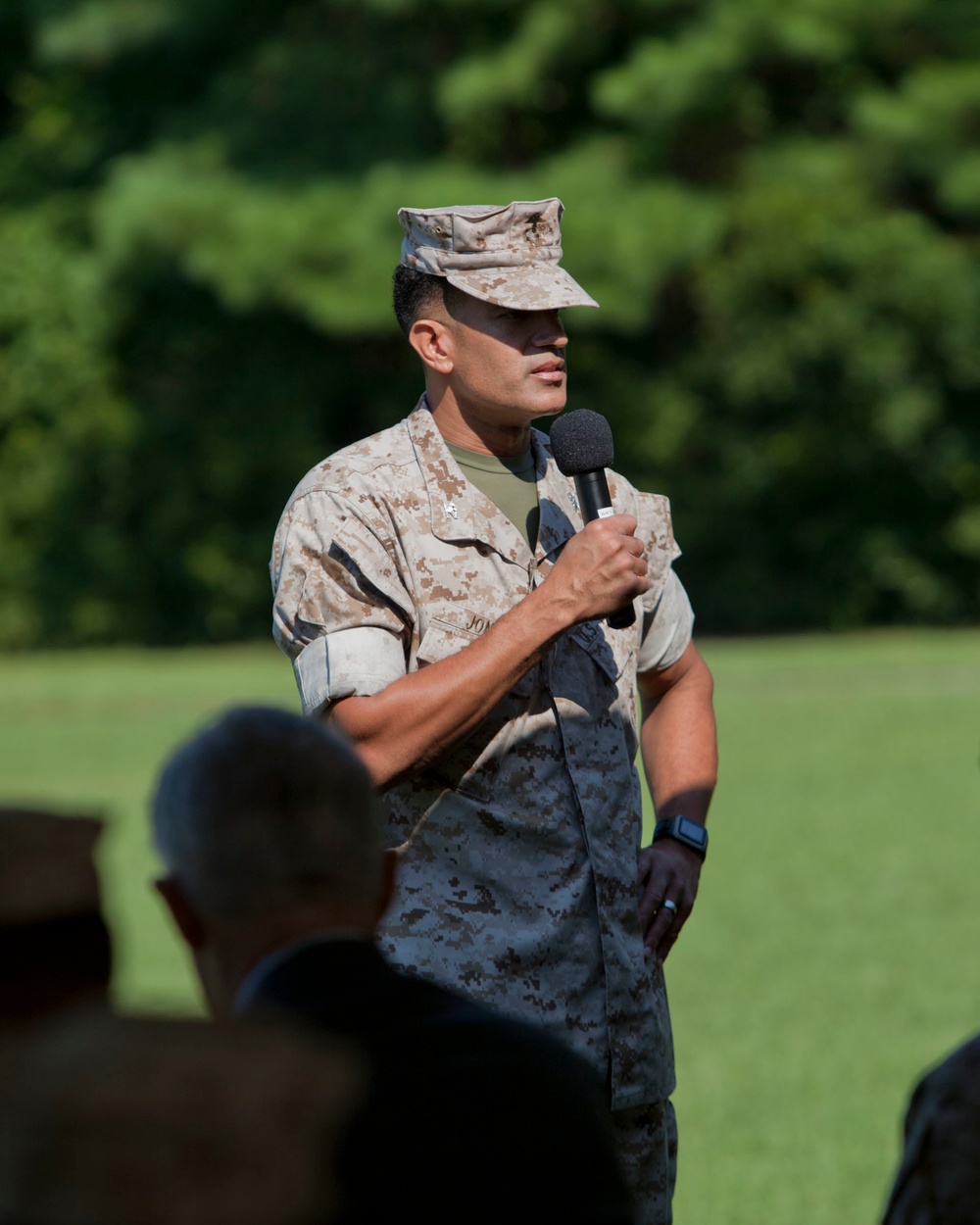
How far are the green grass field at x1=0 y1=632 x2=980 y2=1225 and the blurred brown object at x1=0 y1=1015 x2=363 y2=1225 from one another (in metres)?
0.55

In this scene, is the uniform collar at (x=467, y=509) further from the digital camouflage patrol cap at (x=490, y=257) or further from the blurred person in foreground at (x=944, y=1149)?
the blurred person in foreground at (x=944, y=1149)

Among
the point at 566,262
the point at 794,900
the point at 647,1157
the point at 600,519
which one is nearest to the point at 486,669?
the point at 600,519

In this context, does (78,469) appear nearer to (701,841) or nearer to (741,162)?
(741,162)

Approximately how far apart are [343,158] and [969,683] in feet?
41.0

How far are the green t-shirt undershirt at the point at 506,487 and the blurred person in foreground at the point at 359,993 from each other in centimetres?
139

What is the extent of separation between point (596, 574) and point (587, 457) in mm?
362

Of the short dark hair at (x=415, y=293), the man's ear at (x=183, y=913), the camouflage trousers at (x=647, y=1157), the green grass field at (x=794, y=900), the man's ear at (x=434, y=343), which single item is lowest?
the green grass field at (x=794, y=900)

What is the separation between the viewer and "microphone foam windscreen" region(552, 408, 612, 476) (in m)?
3.21

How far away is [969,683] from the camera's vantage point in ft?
63.8

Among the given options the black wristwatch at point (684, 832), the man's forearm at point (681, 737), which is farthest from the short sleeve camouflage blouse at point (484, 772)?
the man's forearm at point (681, 737)

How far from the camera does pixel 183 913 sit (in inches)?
73.8

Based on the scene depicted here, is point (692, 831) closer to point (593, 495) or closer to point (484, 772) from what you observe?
point (484, 772)

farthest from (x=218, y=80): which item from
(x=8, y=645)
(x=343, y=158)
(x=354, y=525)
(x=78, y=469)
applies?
(x=354, y=525)

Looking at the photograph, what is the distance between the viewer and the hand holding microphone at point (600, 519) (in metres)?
2.92
